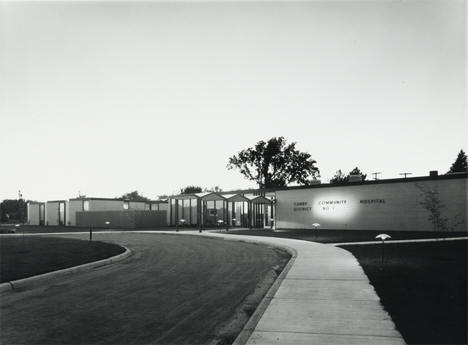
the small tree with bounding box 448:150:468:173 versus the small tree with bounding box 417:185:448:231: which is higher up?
the small tree with bounding box 448:150:468:173

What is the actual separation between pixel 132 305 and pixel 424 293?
5540mm

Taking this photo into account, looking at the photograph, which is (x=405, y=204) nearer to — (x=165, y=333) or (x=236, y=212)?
(x=236, y=212)

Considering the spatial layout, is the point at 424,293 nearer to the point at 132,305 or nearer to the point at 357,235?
the point at 132,305

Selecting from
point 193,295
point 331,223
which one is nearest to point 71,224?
point 331,223

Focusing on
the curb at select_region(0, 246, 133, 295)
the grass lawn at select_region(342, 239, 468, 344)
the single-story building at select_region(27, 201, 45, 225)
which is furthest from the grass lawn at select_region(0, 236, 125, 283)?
the single-story building at select_region(27, 201, 45, 225)

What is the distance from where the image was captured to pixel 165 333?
5.65 m

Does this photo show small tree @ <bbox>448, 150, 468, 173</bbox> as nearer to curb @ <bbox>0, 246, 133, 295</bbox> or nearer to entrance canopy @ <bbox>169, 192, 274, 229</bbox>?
entrance canopy @ <bbox>169, 192, 274, 229</bbox>

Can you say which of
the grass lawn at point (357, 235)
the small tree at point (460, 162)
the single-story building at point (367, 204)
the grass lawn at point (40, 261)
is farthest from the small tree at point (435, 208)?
the small tree at point (460, 162)

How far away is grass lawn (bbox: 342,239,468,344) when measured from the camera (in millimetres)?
5324

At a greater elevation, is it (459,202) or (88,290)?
(459,202)

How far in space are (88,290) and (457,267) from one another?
9486 millimetres

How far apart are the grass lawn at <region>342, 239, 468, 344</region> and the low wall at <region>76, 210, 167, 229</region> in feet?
116

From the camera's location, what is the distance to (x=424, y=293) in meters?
7.56

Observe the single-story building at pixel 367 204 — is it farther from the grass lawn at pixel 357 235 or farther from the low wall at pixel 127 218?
the low wall at pixel 127 218
